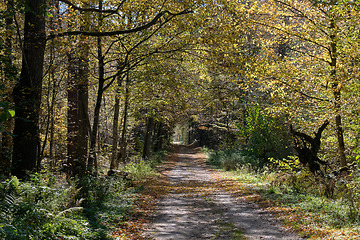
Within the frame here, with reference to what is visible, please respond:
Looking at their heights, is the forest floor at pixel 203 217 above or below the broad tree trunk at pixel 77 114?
below

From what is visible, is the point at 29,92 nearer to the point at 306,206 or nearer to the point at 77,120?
the point at 77,120

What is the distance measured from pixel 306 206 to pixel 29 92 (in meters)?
8.10

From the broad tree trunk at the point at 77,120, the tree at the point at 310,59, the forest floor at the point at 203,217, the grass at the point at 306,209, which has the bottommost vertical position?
the forest floor at the point at 203,217

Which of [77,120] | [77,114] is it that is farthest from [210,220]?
[77,114]

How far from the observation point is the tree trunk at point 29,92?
7.17m

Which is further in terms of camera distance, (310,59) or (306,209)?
(310,59)

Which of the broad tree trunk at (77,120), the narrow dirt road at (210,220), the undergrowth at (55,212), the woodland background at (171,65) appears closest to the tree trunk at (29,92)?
the woodland background at (171,65)

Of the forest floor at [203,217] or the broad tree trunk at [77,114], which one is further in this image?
the broad tree trunk at [77,114]

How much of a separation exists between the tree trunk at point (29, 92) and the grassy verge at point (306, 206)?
6811 millimetres

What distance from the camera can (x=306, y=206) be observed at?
8.59 meters

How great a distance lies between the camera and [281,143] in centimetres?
1886

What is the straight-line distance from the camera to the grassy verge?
6.58 metres

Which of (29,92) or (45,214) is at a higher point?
(29,92)

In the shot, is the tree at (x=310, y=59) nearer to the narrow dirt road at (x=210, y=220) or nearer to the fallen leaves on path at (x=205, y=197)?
the fallen leaves on path at (x=205, y=197)
